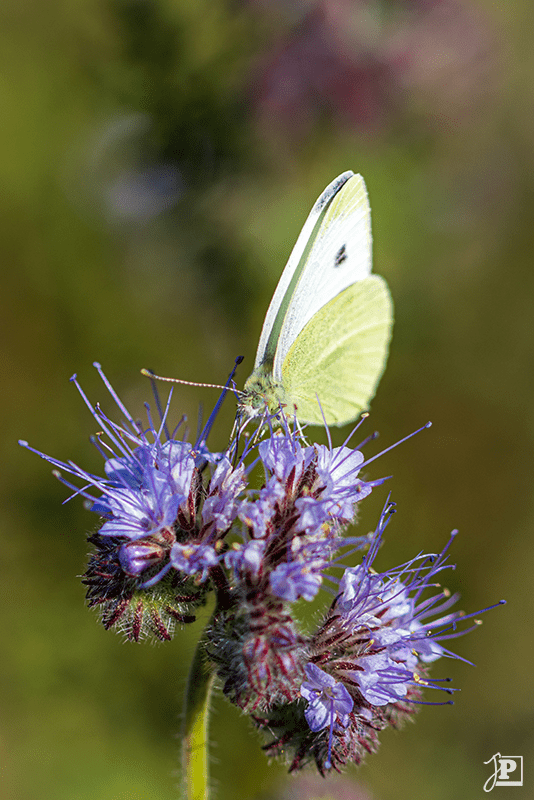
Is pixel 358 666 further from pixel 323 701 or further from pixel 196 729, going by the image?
pixel 196 729

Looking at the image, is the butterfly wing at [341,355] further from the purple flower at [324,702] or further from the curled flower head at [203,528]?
the purple flower at [324,702]

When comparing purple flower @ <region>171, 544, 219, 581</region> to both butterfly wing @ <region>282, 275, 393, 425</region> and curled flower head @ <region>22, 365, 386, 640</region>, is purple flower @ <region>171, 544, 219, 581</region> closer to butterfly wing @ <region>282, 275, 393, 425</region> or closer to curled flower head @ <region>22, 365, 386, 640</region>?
curled flower head @ <region>22, 365, 386, 640</region>

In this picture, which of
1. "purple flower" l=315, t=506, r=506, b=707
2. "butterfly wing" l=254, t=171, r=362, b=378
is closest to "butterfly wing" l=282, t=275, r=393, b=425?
"butterfly wing" l=254, t=171, r=362, b=378
